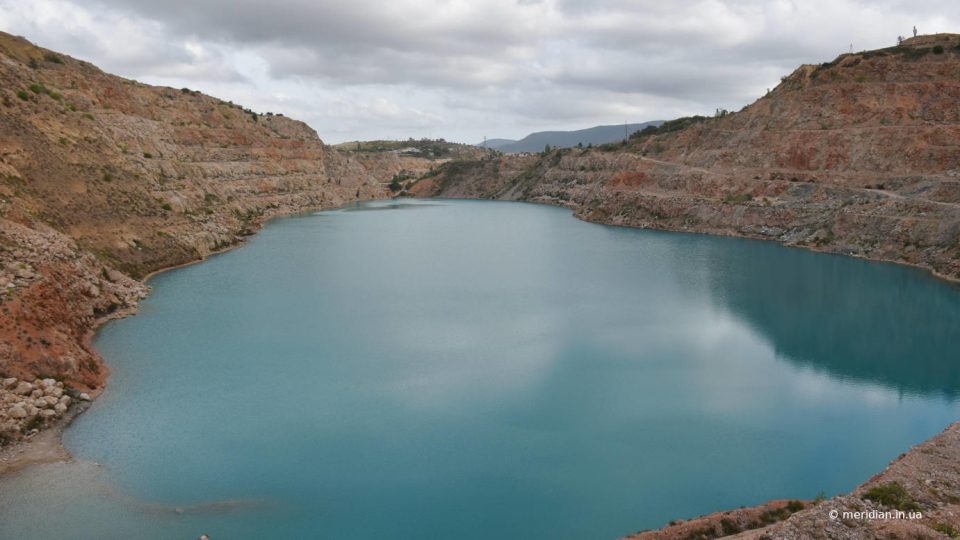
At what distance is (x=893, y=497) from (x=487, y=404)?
42.4ft

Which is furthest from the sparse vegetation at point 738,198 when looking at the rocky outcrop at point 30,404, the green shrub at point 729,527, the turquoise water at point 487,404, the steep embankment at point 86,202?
the rocky outcrop at point 30,404

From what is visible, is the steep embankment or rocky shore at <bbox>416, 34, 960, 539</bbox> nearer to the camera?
the steep embankment

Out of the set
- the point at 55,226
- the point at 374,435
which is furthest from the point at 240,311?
the point at 374,435

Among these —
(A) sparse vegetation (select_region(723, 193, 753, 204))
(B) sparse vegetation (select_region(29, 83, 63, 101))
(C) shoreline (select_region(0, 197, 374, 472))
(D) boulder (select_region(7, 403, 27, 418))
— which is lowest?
(C) shoreline (select_region(0, 197, 374, 472))

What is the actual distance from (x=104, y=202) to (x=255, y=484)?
3419cm

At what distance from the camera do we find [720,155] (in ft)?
257

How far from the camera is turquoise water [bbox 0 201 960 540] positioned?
17.8 meters

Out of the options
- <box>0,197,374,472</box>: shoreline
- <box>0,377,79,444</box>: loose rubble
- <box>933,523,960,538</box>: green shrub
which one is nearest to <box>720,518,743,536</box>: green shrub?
<box>933,523,960,538</box>: green shrub

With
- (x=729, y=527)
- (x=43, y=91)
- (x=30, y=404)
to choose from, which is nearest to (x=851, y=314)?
(x=729, y=527)

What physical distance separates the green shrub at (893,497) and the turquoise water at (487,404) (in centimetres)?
310

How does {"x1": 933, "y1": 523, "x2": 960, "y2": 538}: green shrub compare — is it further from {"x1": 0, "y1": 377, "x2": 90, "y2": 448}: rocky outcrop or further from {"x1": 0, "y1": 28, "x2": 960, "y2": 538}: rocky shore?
{"x1": 0, "y1": 377, "x2": 90, "y2": 448}: rocky outcrop

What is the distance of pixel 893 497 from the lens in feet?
49.4

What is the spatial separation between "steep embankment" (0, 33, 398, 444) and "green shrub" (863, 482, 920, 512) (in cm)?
2467

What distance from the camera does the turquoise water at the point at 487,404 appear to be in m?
17.8
